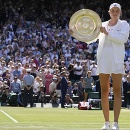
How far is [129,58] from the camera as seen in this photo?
103ft

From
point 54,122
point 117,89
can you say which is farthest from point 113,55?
point 54,122

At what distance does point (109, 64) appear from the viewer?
10.2 meters

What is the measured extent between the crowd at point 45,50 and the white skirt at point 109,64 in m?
15.1

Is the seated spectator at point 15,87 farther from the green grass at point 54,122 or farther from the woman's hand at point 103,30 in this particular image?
the woman's hand at point 103,30

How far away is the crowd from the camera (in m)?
26.2

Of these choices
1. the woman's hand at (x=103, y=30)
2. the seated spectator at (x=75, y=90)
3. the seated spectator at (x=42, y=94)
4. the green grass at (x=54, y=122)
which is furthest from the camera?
the seated spectator at (x=75, y=90)

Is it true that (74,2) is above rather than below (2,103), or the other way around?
above

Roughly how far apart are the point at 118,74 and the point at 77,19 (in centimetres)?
144

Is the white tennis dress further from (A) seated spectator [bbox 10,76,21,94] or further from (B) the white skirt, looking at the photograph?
(A) seated spectator [bbox 10,76,21,94]

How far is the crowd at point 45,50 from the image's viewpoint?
2616 centimetres

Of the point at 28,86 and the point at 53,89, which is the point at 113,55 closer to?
the point at 28,86

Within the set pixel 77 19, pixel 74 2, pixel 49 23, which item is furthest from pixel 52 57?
pixel 77 19

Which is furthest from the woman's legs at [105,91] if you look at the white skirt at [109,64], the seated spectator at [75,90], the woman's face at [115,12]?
the seated spectator at [75,90]

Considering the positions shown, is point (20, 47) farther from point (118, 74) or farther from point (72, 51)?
point (118, 74)
